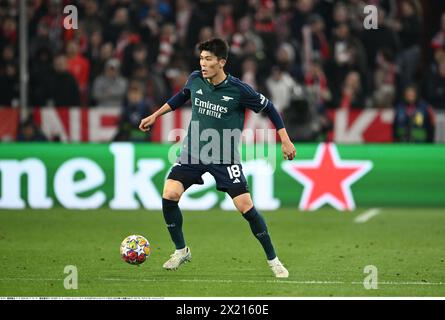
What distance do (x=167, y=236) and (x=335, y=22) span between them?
24.7 ft

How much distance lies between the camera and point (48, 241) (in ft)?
43.5

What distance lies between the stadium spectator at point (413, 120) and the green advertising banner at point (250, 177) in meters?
0.75

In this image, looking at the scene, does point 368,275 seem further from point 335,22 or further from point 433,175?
point 335,22

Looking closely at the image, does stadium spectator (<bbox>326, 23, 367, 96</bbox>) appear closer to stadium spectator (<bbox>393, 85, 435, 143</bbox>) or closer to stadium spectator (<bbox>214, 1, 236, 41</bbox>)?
stadium spectator (<bbox>393, 85, 435, 143</bbox>)

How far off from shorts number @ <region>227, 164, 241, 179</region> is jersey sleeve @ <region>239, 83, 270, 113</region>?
592mm

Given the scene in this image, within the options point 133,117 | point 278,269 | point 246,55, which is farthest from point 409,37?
point 278,269

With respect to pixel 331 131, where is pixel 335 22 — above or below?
above

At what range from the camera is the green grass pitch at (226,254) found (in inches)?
385

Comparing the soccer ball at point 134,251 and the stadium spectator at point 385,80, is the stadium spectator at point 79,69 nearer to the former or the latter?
the stadium spectator at point 385,80

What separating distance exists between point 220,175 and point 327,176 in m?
6.46

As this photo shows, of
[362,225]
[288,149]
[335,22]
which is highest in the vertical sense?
[335,22]

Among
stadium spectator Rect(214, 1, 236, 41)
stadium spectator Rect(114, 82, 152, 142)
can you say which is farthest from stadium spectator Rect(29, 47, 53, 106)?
stadium spectator Rect(214, 1, 236, 41)

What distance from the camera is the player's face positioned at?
10.4 metres
